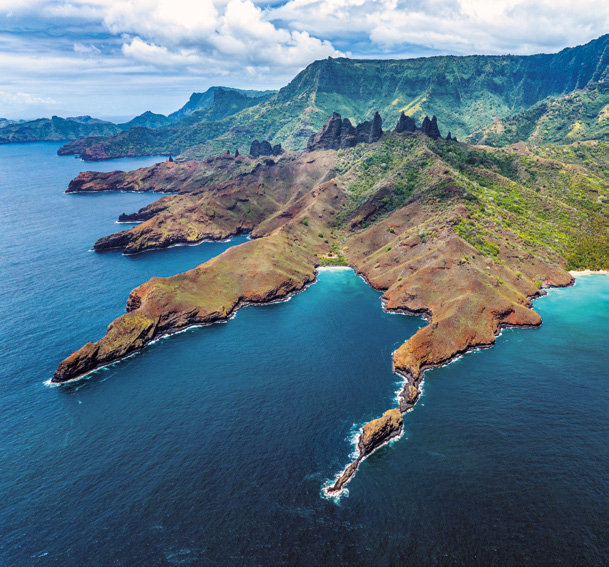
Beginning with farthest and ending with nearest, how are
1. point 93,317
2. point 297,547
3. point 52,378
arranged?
point 93,317
point 52,378
point 297,547

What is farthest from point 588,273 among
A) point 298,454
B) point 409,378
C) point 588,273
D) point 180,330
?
point 180,330

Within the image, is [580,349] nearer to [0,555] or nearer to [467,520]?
[467,520]

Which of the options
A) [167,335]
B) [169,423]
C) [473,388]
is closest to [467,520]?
[473,388]

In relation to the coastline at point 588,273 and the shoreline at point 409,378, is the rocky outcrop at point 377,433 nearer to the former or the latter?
the shoreline at point 409,378

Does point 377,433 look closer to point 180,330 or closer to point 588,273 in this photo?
point 180,330

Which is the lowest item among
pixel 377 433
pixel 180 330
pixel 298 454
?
pixel 180 330

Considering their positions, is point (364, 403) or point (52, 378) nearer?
point (364, 403)
